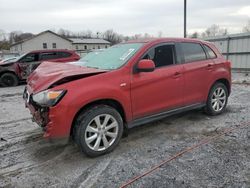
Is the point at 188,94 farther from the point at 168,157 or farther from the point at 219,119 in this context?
the point at 168,157

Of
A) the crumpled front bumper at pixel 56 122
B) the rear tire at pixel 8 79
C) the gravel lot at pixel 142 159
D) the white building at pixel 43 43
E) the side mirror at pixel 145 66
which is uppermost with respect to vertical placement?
the white building at pixel 43 43

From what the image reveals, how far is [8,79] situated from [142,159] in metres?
10.1

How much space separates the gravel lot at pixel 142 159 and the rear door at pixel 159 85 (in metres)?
0.56

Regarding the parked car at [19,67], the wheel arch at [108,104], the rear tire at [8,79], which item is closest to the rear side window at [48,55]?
the parked car at [19,67]

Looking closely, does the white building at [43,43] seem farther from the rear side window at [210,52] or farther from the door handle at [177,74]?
the door handle at [177,74]

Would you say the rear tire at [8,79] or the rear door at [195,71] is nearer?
the rear door at [195,71]

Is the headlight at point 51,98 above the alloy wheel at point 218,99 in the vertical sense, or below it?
above

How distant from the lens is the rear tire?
1165 centimetres

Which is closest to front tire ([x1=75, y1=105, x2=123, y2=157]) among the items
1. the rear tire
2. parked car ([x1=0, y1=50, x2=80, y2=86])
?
parked car ([x1=0, y1=50, x2=80, y2=86])

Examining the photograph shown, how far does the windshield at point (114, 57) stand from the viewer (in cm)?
401

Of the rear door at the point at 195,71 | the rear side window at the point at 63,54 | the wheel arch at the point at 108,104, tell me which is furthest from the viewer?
the rear side window at the point at 63,54

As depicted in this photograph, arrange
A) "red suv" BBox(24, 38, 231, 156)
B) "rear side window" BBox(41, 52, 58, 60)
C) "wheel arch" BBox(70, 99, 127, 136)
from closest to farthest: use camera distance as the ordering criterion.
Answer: "red suv" BBox(24, 38, 231, 156) → "wheel arch" BBox(70, 99, 127, 136) → "rear side window" BBox(41, 52, 58, 60)

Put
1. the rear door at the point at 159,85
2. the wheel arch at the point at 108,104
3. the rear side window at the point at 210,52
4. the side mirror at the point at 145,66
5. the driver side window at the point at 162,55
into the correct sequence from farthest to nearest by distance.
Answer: the rear side window at the point at 210,52 → the driver side window at the point at 162,55 → the rear door at the point at 159,85 → the side mirror at the point at 145,66 → the wheel arch at the point at 108,104

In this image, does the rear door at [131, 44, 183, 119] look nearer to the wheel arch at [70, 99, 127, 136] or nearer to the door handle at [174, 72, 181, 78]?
the door handle at [174, 72, 181, 78]
